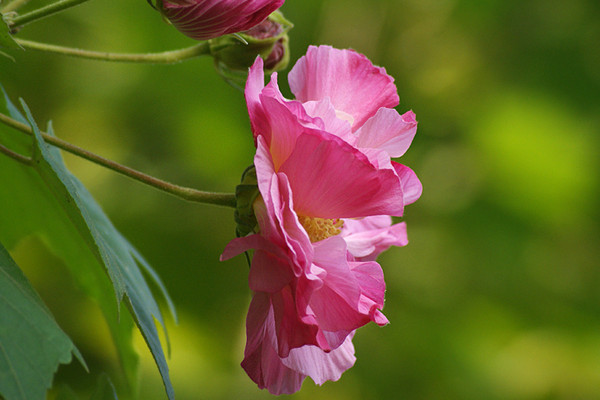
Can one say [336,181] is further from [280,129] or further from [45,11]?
[45,11]

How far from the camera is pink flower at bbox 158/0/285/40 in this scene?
0.38m

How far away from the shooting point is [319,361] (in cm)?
41

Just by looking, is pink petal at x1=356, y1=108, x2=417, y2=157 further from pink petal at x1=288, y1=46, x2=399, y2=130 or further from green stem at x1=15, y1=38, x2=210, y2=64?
green stem at x1=15, y1=38, x2=210, y2=64

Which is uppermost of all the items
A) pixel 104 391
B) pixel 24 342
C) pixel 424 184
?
Answer: pixel 24 342

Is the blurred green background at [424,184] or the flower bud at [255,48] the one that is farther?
the blurred green background at [424,184]

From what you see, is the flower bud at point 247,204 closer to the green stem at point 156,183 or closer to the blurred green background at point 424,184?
the green stem at point 156,183

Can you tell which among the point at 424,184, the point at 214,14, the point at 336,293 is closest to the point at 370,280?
the point at 336,293

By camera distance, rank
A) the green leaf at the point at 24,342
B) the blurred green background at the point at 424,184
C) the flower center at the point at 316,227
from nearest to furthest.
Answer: the green leaf at the point at 24,342, the flower center at the point at 316,227, the blurred green background at the point at 424,184

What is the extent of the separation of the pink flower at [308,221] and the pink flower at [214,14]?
3 centimetres

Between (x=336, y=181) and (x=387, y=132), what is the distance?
0.05 metres

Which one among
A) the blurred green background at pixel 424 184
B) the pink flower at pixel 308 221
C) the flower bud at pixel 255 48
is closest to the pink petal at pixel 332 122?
the pink flower at pixel 308 221

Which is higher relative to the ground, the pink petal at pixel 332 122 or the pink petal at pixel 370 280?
the pink petal at pixel 332 122

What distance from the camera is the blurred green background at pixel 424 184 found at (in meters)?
1.64

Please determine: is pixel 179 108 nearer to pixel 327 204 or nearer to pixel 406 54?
pixel 406 54
